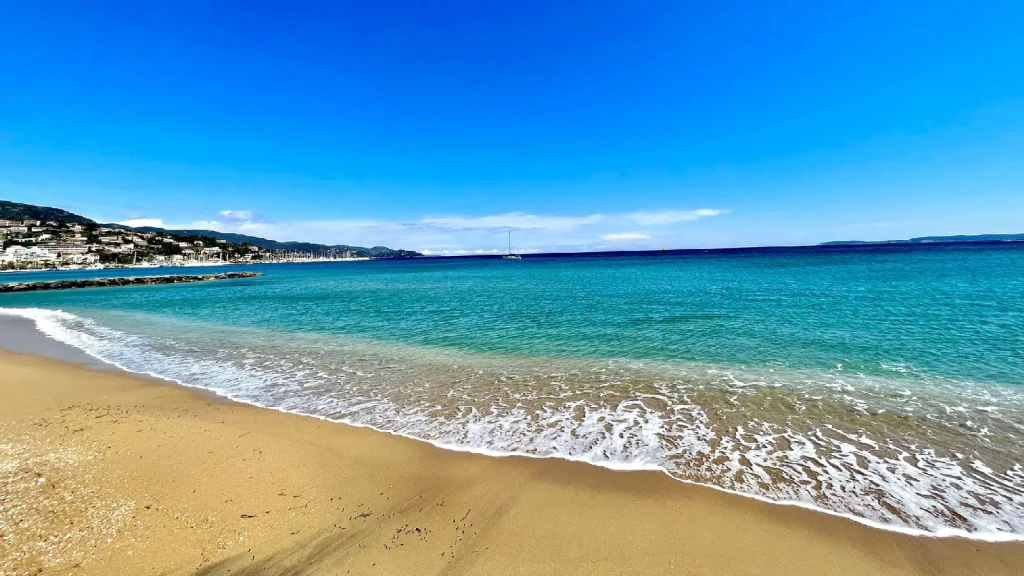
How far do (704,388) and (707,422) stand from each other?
224 centimetres

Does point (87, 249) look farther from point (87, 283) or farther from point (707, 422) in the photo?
point (707, 422)

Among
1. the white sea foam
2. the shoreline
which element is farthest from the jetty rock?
the shoreline

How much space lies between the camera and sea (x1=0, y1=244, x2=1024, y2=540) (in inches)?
245

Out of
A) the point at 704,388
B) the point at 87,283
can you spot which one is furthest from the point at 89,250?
the point at 704,388

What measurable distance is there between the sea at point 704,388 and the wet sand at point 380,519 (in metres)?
0.58

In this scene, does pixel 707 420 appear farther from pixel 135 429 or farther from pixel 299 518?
pixel 135 429

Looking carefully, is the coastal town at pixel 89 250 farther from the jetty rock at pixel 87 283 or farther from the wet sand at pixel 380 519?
the wet sand at pixel 380 519

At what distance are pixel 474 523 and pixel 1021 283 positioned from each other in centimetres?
5063

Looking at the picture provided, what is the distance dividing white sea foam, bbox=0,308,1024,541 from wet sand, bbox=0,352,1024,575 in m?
0.58

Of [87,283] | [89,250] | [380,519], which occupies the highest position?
[89,250]

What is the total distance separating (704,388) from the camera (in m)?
10.4

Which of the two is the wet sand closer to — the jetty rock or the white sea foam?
the white sea foam

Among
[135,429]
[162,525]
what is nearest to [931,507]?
[162,525]

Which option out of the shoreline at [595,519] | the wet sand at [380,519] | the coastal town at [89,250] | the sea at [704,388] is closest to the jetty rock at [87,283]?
the sea at [704,388]
